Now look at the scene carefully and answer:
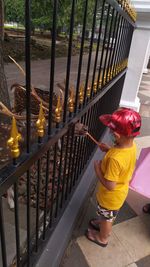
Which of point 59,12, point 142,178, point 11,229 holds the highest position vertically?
point 59,12

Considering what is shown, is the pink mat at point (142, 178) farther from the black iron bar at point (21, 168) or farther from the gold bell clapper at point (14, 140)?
the gold bell clapper at point (14, 140)

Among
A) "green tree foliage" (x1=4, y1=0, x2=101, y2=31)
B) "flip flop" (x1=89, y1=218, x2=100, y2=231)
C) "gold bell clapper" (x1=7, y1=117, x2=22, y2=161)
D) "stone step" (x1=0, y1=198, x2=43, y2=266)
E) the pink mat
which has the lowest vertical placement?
"flip flop" (x1=89, y1=218, x2=100, y2=231)

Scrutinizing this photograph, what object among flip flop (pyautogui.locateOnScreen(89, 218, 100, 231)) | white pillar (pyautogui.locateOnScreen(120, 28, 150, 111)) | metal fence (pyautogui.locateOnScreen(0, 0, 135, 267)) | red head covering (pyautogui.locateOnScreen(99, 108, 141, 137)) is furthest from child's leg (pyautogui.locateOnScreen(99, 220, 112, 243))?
white pillar (pyautogui.locateOnScreen(120, 28, 150, 111))

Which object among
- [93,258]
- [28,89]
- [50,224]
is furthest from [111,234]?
[28,89]

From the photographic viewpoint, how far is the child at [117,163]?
5.56 ft

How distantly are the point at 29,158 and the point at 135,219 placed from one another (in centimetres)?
165

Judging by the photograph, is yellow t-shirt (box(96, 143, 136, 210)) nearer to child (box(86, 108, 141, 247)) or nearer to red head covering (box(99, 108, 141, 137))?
child (box(86, 108, 141, 247))

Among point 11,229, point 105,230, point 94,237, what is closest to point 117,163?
point 105,230

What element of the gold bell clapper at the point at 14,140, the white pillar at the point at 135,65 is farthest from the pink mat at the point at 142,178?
the white pillar at the point at 135,65

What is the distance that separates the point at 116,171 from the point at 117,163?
0.18 feet

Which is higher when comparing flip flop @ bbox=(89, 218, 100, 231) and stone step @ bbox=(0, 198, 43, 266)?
stone step @ bbox=(0, 198, 43, 266)

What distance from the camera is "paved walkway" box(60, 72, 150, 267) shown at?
1.97 m

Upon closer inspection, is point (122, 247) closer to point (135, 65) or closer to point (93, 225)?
point (93, 225)

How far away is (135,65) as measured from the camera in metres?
4.98
